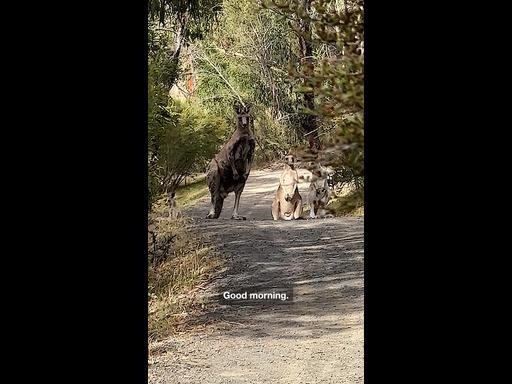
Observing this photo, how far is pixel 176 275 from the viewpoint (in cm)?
406

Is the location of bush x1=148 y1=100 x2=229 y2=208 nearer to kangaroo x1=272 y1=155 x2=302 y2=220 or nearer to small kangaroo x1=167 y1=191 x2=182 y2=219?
small kangaroo x1=167 y1=191 x2=182 y2=219

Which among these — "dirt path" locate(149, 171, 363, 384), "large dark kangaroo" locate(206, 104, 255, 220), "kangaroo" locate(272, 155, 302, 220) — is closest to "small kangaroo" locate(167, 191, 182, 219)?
"large dark kangaroo" locate(206, 104, 255, 220)

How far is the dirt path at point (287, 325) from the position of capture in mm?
3932

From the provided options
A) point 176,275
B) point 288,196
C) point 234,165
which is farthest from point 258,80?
point 176,275

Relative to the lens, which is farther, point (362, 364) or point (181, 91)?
point (181, 91)

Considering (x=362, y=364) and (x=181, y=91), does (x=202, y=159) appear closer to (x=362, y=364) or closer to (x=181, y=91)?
(x=181, y=91)

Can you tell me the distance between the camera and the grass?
3998 millimetres

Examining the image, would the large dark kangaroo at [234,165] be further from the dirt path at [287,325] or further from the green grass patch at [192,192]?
the dirt path at [287,325]

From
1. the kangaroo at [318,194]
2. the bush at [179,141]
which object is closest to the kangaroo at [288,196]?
the kangaroo at [318,194]

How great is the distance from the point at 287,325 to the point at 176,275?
1.62 ft
